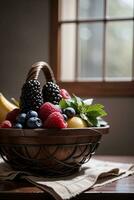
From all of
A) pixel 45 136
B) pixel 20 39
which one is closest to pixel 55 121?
pixel 45 136


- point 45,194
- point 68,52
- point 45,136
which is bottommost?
point 45,194

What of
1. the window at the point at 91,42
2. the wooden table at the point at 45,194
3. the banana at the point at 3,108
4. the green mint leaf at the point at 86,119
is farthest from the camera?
the window at the point at 91,42

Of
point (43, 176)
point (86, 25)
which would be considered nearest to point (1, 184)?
point (43, 176)

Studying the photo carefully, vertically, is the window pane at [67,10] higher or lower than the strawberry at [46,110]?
higher

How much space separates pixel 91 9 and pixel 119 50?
252 millimetres

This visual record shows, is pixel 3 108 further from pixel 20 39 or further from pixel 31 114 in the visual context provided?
pixel 20 39

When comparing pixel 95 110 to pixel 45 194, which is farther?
pixel 95 110

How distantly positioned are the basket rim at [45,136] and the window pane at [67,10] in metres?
1.03

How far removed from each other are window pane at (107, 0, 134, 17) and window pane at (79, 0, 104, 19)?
4 centimetres

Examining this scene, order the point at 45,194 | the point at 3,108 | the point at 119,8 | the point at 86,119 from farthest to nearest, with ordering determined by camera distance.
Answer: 1. the point at 119,8
2. the point at 3,108
3. the point at 86,119
4. the point at 45,194

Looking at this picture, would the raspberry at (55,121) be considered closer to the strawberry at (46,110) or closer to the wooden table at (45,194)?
the strawberry at (46,110)

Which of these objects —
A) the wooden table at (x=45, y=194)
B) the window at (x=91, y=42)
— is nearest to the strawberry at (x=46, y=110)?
the wooden table at (x=45, y=194)

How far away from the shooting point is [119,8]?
5.60 feet

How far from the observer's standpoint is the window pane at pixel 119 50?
171 centimetres
